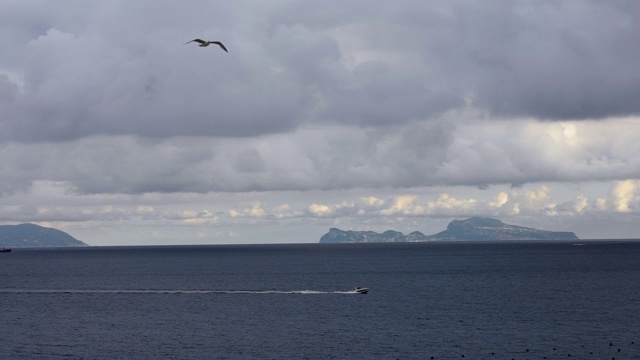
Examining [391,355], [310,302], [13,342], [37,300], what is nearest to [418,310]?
[310,302]

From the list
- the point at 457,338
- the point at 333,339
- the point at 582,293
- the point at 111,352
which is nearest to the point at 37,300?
the point at 111,352

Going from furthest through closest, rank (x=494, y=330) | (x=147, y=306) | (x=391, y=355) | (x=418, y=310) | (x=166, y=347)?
(x=147, y=306)
(x=418, y=310)
(x=494, y=330)
(x=166, y=347)
(x=391, y=355)

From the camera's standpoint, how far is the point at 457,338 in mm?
124562

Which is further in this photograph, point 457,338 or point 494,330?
point 494,330

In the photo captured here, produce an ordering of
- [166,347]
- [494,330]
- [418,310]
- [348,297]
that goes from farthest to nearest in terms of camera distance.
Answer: [348,297] → [418,310] → [494,330] → [166,347]

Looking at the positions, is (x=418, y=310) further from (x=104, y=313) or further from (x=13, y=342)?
(x=13, y=342)

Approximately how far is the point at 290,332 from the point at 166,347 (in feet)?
72.9

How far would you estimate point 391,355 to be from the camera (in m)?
111

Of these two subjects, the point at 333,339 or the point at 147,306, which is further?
the point at 147,306

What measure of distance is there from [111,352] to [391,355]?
40633mm

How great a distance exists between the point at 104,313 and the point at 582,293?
112256mm

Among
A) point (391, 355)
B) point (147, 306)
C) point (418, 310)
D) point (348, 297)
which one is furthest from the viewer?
point (348, 297)

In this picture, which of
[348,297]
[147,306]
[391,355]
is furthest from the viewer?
[348,297]

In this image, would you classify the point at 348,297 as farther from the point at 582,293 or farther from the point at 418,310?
the point at 582,293
